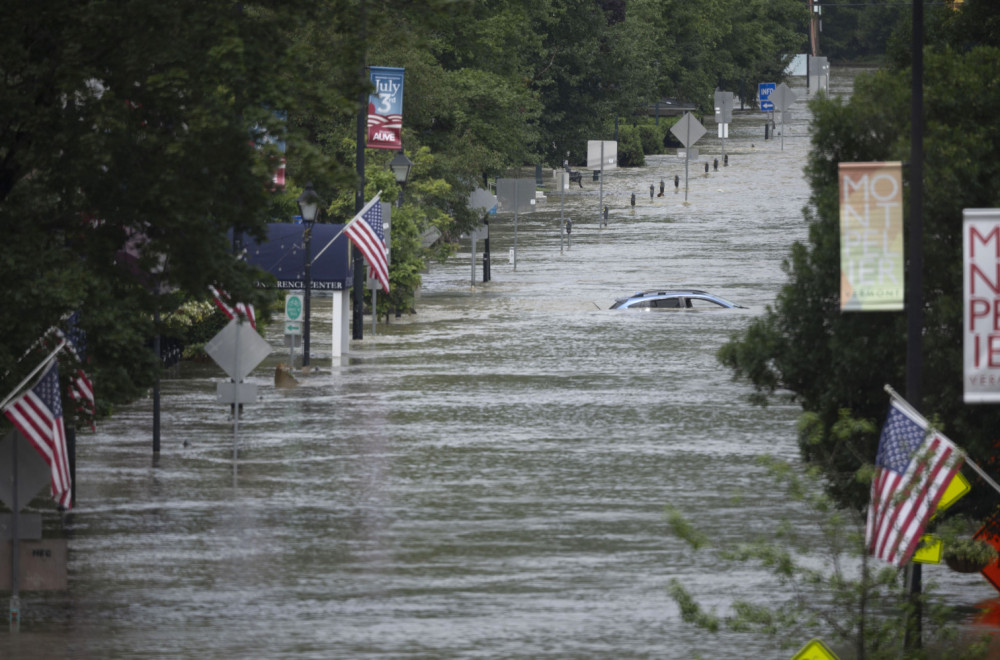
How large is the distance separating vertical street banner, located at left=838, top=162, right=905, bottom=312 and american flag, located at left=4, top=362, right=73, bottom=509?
24.2ft

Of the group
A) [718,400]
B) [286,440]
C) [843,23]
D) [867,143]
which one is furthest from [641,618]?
[843,23]

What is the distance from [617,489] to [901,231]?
846 centimetres

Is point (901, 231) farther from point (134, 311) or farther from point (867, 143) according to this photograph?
point (134, 311)

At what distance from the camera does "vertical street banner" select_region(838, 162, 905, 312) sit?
14.6 metres

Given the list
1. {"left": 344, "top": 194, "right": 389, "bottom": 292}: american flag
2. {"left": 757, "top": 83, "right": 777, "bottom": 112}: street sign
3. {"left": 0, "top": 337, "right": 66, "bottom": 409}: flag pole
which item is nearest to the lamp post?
{"left": 344, "top": 194, "right": 389, "bottom": 292}: american flag

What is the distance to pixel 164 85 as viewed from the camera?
15.7 m

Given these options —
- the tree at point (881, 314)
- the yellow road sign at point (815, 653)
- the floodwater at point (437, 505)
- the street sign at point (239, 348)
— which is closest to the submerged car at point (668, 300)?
the floodwater at point (437, 505)

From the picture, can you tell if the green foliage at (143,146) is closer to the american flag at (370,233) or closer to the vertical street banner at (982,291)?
the vertical street banner at (982,291)

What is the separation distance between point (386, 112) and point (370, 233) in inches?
221

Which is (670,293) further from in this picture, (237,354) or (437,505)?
(437,505)

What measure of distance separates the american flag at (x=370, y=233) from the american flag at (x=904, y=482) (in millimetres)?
21215

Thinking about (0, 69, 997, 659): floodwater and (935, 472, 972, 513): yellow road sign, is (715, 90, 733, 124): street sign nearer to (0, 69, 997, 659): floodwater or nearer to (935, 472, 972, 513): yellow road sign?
(0, 69, 997, 659): floodwater

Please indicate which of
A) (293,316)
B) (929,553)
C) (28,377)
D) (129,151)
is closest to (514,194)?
(293,316)

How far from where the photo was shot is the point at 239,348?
24219 millimetres
